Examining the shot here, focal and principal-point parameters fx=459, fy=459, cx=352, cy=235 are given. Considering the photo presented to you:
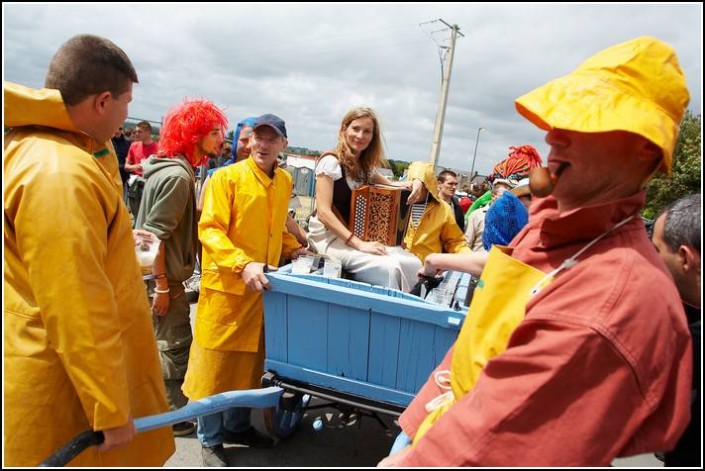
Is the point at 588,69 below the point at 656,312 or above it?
above

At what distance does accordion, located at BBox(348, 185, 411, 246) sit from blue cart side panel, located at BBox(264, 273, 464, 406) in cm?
53

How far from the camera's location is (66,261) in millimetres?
1276

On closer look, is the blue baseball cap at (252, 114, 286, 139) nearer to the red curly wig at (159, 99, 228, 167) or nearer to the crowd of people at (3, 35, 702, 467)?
the red curly wig at (159, 99, 228, 167)

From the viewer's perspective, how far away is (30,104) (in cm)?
134

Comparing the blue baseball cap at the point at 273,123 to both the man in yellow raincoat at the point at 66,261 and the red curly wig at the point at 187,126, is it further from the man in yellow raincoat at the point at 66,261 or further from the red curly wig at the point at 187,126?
the man in yellow raincoat at the point at 66,261

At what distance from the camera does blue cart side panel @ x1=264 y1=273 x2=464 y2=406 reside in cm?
195

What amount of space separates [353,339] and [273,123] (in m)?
1.39

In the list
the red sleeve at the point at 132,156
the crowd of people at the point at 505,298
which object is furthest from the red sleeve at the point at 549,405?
the red sleeve at the point at 132,156

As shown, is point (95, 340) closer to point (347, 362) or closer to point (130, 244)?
point (130, 244)

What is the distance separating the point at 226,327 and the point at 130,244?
1197 millimetres

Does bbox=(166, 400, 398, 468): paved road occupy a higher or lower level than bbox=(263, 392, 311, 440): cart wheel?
lower

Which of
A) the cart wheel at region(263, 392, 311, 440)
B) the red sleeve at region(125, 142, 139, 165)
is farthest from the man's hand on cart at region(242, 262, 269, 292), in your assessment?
→ the red sleeve at region(125, 142, 139, 165)

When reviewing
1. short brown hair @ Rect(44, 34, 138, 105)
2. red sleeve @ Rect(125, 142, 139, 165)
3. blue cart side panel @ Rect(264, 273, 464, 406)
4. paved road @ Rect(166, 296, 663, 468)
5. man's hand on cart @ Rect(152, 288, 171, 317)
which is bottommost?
paved road @ Rect(166, 296, 663, 468)

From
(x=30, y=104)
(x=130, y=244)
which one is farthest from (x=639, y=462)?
(x=30, y=104)
